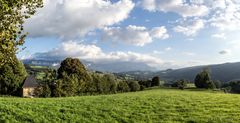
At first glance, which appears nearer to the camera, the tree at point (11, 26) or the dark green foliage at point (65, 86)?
the tree at point (11, 26)

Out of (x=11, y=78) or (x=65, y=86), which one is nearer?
(x=65, y=86)

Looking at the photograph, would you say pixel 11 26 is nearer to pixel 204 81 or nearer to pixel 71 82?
pixel 71 82

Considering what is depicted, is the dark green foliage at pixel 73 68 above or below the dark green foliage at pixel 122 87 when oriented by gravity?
above

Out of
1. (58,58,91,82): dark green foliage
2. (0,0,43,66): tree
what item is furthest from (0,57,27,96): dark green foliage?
(0,0,43,66): tree

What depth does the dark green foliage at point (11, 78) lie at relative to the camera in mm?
120500

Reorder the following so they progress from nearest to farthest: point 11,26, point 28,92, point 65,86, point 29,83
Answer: point 11,26 < point 65,86 < point 28,92 < point 29,83

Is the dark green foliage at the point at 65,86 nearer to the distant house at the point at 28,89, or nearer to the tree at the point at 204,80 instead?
the distant house at the point at 28,89

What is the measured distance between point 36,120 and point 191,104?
63.7 feet

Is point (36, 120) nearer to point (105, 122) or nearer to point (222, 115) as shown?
point (105, 122)

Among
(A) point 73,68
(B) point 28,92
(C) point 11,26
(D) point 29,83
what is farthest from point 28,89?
(C) point 11,26

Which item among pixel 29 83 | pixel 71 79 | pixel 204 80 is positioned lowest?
pixel 204 80

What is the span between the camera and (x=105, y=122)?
32.3 m

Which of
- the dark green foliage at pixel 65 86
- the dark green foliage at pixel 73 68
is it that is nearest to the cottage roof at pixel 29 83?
the dark green foliage at pixel 73 68

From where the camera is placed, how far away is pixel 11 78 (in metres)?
123
